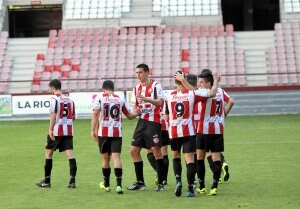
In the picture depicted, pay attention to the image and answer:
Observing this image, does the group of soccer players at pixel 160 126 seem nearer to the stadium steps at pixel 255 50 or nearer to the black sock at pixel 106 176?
the black sock at pixel 106 176

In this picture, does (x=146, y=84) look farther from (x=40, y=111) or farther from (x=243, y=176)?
(x=40, y=111)

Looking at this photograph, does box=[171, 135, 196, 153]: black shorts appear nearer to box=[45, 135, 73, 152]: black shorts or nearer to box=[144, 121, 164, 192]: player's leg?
box=[144, 121, 164, 192]: player's leg

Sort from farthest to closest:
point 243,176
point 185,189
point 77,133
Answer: point 77,133 < point 243,176 < point 185,189

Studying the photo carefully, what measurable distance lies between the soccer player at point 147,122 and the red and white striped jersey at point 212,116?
72cm

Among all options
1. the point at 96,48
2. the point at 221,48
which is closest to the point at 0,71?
the point at 96,48

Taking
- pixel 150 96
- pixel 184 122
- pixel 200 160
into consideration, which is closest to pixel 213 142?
pixel 200 160

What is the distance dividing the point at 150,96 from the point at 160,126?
0.57m

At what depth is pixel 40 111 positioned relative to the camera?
108 feet

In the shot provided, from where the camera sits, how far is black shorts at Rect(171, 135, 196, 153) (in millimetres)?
12273

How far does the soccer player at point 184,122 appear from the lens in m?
12.1

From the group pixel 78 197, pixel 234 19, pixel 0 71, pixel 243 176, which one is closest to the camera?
pixel 78 197

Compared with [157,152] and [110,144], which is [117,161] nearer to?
[110,144]

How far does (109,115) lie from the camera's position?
12.9 meters

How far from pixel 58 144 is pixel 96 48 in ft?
84.1
